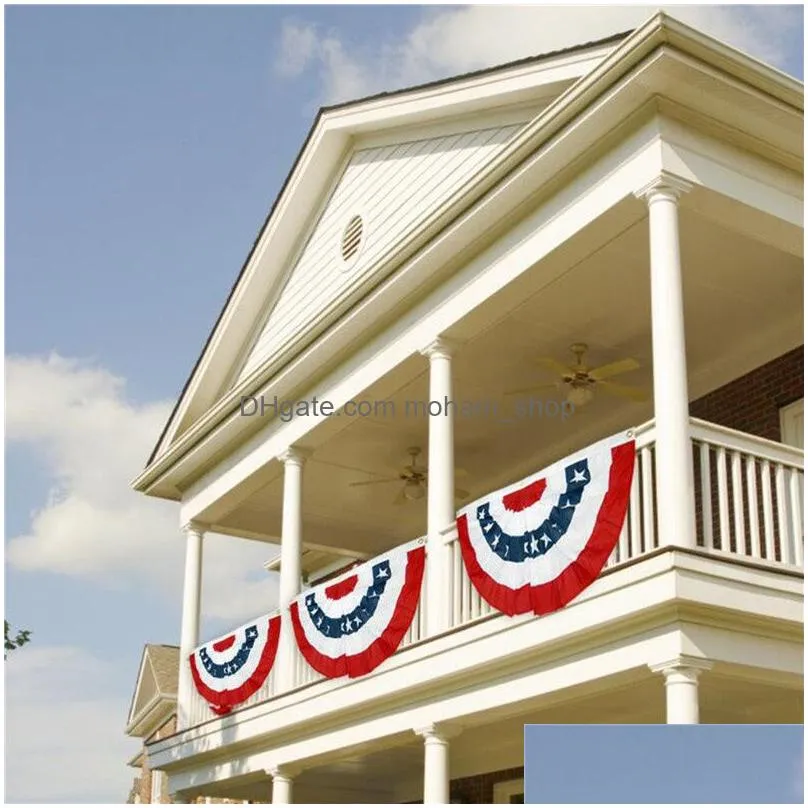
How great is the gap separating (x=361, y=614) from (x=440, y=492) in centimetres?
176

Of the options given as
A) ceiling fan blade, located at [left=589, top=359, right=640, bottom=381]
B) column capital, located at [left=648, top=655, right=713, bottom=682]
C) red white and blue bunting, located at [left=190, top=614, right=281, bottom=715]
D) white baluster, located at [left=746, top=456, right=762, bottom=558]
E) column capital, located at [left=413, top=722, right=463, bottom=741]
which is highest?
ceiling fan blade, located at [left=589, top=359, right=640, bottom=381]

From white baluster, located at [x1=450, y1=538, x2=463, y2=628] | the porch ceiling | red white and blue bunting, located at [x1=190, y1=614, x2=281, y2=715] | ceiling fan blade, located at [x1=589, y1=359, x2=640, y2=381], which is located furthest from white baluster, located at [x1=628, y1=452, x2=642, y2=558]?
red white and blue bunting, located at [x1=190, y1=614, x2=281, y2=715]

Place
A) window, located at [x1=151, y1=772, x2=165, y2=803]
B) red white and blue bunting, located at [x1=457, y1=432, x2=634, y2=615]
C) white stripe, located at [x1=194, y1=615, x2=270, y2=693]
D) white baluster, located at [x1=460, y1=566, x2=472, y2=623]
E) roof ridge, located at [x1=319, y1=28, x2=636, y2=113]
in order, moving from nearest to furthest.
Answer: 1. red white and blue bunting, located at [x1=457, y1=432, x2=634, y2=615]
2. white baluster, located at [x1=460, y1=566, x2=472, y2=623]
3. roof ridge, located at [x1=319, y1=28, x2=636, y2=113]
4. white stripe, located at [x1=194, y1=615, x2=270, y2=693]
5. window, located at [x1=151, y1=772, x2=165, y2=803]

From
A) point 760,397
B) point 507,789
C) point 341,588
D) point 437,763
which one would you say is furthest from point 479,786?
point 760,397

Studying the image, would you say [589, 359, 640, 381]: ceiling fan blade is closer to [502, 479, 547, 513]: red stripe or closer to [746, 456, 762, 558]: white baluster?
[502, 479, 547, 513]: red stripe

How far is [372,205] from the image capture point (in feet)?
51.3

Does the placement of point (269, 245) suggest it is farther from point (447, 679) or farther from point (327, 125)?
point (447, 679)

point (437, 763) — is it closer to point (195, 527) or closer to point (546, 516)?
point (546, 516)

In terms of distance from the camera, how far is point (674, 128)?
10.2 meters

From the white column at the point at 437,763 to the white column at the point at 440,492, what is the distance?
870mm

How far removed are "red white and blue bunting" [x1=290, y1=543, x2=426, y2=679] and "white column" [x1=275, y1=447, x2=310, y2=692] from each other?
0.50m

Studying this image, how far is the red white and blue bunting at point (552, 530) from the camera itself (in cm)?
980

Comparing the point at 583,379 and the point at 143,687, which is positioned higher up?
the point at 583,379

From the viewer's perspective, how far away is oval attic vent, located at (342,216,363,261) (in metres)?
15.9
